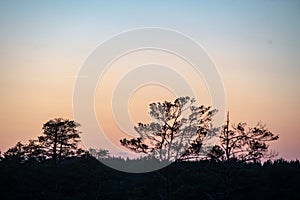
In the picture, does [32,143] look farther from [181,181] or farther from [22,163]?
[181,181]

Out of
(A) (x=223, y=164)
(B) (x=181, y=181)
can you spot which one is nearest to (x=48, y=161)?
(B) (x=181, y=181)

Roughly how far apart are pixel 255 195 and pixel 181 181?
29.1ft

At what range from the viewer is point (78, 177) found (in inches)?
1900

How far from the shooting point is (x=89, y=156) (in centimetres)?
4956

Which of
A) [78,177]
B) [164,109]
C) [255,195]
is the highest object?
[164,109]

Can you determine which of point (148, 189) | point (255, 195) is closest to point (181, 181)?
point (148, 189)

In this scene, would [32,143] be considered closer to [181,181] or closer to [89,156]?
[89,156]

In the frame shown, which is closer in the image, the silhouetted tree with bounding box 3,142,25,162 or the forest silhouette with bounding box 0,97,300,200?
the forest silhouette with bounding box 0,97,300,200

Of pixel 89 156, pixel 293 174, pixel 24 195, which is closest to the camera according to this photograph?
pixel 24 195

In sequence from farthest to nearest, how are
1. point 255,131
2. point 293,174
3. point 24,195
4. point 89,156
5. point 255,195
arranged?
point 293,174 → point 89,156 → point 255,195 → point 24,195 → point 255,131

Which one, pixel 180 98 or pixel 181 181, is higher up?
pixel 180 98

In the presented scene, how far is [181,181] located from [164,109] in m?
17.8

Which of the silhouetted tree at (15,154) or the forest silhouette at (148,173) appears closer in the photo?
the forest silhouette at (148,173)

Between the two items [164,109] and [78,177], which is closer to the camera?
[164,109]
